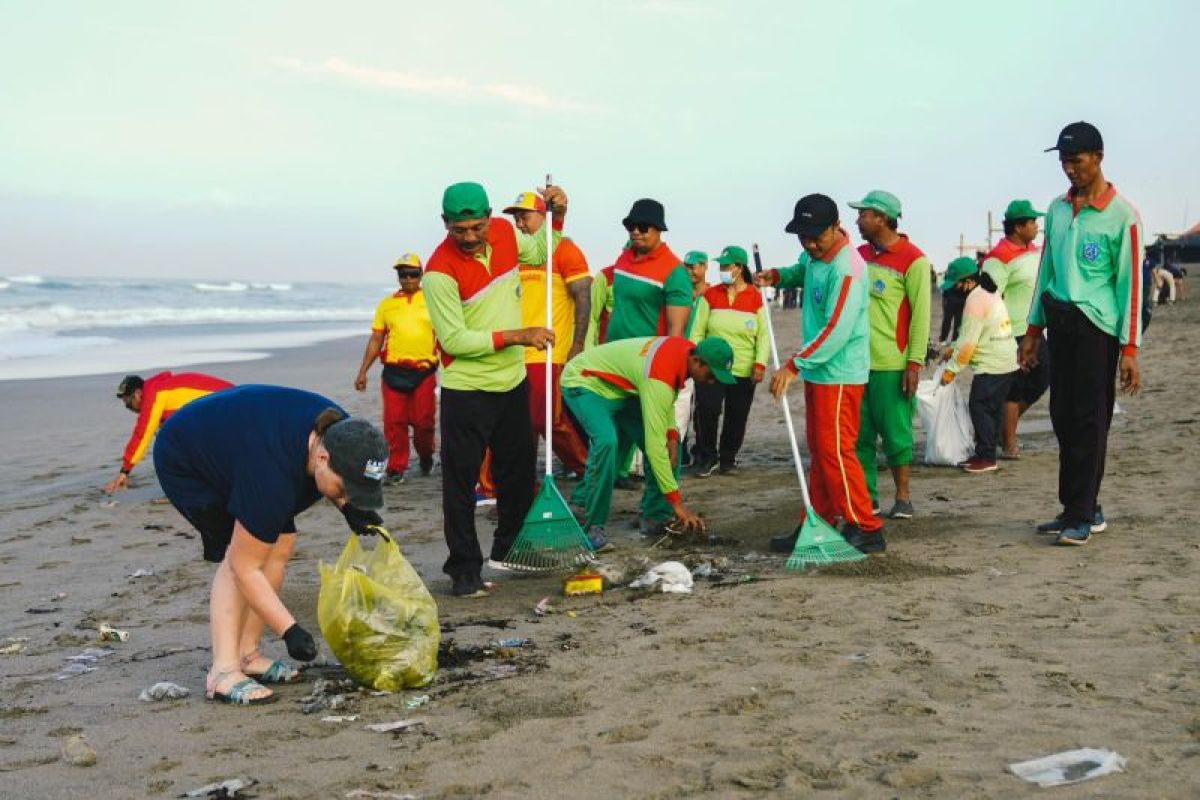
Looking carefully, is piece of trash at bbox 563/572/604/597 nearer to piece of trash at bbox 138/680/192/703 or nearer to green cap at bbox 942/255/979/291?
piece of trash at bbox 138/680/192/703

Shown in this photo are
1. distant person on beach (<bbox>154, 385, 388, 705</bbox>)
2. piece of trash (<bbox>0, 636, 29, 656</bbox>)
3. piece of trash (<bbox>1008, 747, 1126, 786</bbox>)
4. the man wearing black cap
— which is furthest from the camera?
the man wearing black cap

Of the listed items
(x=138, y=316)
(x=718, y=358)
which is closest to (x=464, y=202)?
(x=718, y=358)

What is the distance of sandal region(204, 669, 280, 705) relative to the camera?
4180 mm

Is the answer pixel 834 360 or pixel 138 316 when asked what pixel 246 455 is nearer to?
pixel 834 360

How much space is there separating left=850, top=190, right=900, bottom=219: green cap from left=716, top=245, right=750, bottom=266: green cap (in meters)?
2.66

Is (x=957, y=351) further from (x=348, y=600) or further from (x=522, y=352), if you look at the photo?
(x=348, y=600)

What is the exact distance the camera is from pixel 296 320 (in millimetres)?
42219

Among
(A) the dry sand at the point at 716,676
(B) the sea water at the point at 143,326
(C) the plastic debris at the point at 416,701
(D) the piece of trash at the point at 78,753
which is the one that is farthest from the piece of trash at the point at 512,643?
(B) the sea water at the point at 143,326

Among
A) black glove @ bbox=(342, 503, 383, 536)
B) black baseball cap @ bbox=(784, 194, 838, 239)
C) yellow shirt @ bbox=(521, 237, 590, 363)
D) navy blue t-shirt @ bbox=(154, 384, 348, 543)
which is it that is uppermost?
black baseball cap @ bbox=(784, 194, 838, 239)

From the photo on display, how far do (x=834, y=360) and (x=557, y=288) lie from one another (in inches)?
95.5

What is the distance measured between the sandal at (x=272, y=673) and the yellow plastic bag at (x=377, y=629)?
11.6 inches

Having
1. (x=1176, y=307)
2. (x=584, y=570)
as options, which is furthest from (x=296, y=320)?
(x=584, y=570)

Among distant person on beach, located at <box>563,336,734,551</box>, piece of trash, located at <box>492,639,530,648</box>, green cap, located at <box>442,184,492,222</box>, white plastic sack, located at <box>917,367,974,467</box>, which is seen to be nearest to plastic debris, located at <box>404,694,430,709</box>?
piece of trash, located at <box>492,639,530,648</box>

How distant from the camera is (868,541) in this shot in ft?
19.8
